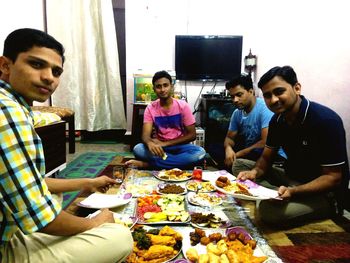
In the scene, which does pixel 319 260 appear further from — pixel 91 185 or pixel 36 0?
pixel 36 0

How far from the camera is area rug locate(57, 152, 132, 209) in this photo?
9.93ft

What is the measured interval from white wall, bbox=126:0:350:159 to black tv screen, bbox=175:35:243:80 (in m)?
0.18

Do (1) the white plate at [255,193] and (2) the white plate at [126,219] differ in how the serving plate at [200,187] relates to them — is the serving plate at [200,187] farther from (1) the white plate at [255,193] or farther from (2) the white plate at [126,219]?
(2) the white plate at [126,219]

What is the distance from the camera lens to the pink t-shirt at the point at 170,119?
9.66 ft

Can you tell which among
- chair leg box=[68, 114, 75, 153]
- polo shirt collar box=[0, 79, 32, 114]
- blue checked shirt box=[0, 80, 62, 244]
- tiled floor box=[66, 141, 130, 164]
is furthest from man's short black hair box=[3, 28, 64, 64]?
tiled floor box=[66, 141, 130, 164]

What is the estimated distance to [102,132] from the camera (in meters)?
5.02

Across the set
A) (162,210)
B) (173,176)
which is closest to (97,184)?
(162,210)

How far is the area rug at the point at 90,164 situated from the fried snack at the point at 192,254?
140cm

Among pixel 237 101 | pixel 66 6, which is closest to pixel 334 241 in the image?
pixel 237 101

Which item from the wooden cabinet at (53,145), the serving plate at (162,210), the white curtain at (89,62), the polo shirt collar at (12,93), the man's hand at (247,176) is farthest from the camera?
the white curtain at (89,62)

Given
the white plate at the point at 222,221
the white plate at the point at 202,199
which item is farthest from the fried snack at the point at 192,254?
the white plate at the point at 202,199

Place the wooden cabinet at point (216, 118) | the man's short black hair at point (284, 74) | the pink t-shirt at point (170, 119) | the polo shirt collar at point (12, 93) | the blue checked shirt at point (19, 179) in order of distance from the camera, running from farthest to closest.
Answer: the wooden cabinet at point (216, 118) → the pink t-shirt at point (170, 119) → the man's short black hair at point (284, 74) → the polo shirt collar at point (12, 93) → the blue checked shirt at point (19, 179)

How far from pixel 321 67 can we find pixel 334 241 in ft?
5.45

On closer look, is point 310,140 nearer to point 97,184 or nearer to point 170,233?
point 170,233
